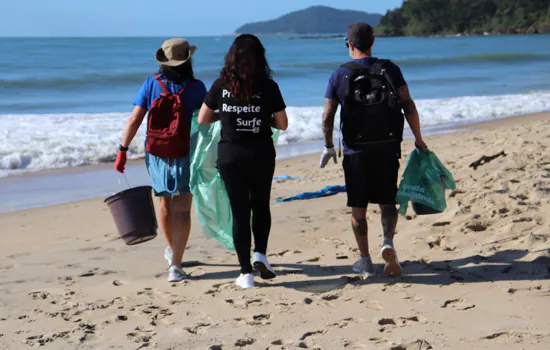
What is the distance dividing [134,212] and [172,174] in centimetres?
36

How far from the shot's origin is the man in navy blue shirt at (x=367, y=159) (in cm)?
398

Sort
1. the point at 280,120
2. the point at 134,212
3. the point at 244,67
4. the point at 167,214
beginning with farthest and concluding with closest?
the point at 167,214 < the point at 134,212 < the point at 280,120 < the point at 244,67

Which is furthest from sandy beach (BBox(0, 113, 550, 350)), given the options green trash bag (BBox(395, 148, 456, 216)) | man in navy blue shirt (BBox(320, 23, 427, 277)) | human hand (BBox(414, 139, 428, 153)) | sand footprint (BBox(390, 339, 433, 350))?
human hand (BBox(414, 139, 428, 153))

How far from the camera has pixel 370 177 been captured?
410 cm

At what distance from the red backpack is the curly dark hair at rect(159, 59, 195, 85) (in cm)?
6

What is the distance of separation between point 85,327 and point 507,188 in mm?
3576

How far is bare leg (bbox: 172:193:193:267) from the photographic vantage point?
14.3 ft

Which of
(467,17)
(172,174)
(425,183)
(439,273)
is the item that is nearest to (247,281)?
(172,174)

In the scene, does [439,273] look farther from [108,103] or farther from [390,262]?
[108,103]

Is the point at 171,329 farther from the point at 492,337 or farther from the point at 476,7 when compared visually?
the point at 476,7

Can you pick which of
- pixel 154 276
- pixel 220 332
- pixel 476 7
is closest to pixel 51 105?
pixel 154 276

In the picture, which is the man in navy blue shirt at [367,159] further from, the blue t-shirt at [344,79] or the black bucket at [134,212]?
the black bucket at [134,212]

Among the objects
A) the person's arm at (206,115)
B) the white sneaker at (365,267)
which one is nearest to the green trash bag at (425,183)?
the white sneaker at (365,267)

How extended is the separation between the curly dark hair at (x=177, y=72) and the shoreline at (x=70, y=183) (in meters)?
3.48
